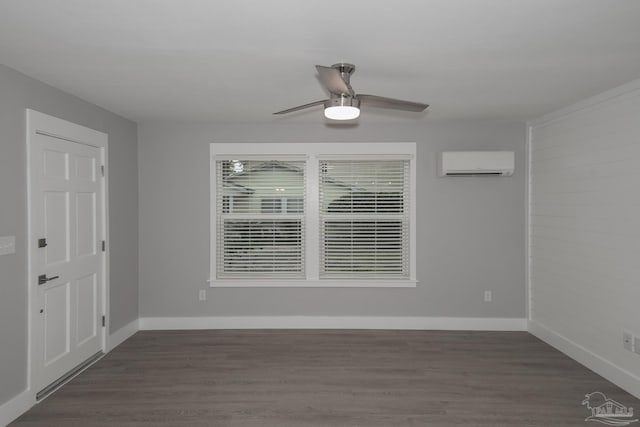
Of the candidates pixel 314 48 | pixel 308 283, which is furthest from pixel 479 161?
pixel 314 48

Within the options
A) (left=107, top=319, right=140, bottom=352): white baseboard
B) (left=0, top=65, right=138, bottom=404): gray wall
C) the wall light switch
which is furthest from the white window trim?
the wall light switch

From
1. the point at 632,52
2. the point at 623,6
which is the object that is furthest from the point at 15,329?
the point at 632,52

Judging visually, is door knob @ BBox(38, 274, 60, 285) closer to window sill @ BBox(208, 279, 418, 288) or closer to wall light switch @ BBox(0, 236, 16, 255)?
wall light switch @ BBox(0, 236, 16, 255)

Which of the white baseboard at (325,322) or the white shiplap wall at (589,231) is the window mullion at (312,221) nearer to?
the white baseboard at (325,322)

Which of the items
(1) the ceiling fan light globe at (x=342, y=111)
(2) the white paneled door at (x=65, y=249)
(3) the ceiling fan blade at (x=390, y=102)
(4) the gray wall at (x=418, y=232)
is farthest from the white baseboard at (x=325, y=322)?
(1) the ceiling fan light globe at (x=342, y=111)

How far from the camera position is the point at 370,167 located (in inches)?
195

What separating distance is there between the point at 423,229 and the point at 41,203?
378cm

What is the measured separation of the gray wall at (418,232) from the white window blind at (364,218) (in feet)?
0.69

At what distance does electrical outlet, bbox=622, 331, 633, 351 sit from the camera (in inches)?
131

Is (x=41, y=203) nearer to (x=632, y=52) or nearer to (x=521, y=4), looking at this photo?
(x=521, y=4)

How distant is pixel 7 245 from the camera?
9.38 ft

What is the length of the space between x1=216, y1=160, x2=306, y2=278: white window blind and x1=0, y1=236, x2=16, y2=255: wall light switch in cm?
225

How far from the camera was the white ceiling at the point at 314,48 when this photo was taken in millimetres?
2031

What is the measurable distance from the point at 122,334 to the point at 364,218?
3000 millimetres
